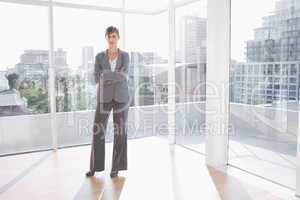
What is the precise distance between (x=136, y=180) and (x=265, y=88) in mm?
1671

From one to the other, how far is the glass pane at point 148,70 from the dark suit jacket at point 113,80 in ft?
5.30

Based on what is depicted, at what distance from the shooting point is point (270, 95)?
2.96 m

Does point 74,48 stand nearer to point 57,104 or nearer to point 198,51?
point 57,104

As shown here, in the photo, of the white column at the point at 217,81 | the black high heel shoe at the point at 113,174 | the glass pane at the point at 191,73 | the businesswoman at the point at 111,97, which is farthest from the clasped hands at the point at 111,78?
the glass pane at the point at 191,73

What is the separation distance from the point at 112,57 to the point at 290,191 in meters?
2.27

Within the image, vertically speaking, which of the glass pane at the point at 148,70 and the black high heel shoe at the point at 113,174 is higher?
the glass pane at the point at 148,70

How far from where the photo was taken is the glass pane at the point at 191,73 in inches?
155

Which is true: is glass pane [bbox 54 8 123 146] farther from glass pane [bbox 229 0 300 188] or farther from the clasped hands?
glass pane [bbox 229 0 300 188]

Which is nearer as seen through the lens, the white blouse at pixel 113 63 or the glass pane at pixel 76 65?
the white blouse at pixel 113 63

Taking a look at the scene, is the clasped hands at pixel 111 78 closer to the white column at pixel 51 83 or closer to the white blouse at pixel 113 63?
the white blouse at pixel 113 63

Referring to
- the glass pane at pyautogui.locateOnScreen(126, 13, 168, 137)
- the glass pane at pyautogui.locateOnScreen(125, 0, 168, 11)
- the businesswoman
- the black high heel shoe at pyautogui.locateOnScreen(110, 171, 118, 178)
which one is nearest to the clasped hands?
the businesswoman

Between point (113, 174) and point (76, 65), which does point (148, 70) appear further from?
point (113, 174)

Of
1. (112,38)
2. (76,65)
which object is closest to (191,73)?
(112,38)

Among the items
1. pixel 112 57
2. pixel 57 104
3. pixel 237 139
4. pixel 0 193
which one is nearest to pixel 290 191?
pixel 237 139
